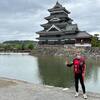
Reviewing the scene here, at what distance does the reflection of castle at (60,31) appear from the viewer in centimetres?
5516

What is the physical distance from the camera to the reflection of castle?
55156 millimetres

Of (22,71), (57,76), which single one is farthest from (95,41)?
(57,76)

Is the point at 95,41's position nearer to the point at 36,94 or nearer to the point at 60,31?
the point at 60,31

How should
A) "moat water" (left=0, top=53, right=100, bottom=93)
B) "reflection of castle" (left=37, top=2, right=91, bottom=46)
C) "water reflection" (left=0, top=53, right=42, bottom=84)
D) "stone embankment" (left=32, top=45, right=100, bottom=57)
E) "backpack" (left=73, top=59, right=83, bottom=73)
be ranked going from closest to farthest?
"backpack" (left=73, top=59, right=83, bottom=73)
"moat water" (left=0, top=53, right=100, bottom=93)
"water reflection" (left=0, top=53, right=42, bottom=84)
"stone embankment" (left=32, top=45, right=100, bottom=57)
"reflection of castle" (left=37, top=2, right=91, bottom=46)

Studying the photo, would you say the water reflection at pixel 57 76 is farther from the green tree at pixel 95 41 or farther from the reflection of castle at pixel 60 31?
the reflection of castle at pixel 60 31

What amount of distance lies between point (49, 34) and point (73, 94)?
51809 millimetres

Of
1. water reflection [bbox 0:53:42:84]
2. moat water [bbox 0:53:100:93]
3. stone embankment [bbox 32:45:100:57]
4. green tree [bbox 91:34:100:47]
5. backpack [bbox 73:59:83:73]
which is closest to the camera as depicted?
backpack [bbox 73:59:83:73]

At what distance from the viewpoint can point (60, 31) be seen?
189 ft

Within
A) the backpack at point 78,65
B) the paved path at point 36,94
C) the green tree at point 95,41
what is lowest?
the paved path at point 36,94

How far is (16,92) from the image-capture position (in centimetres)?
879

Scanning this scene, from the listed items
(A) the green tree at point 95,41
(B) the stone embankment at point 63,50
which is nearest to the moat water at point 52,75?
(B) the stone embankment at point 63,50

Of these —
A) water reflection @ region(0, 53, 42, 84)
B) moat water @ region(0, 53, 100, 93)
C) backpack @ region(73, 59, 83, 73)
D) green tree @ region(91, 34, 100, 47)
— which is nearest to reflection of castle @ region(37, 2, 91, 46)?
green tree @ region(91, 34, 100, 47)

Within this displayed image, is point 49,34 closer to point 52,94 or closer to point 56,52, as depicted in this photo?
point 56,52

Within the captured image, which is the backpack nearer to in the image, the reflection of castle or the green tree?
the green tree
